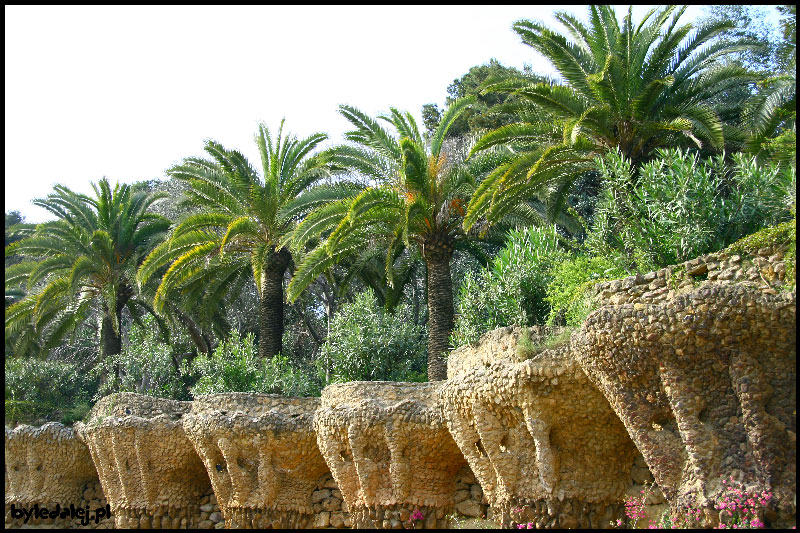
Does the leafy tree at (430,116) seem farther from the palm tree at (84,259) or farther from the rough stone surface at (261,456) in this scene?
the rough stone surface at (261,456)

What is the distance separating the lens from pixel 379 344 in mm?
18875

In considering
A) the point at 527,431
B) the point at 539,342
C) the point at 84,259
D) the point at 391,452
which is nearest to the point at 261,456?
the point at 391,452

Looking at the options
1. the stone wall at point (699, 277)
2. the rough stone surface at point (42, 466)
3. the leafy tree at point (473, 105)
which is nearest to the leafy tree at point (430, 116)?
the leafy tree at point (473, 105)

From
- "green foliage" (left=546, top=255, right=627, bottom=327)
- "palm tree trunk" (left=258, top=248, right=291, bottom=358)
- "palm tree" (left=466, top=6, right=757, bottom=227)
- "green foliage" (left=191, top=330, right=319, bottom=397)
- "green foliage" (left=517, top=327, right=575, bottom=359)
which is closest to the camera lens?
"green foliage" (left=517, top=327, right=575, bottom=359)

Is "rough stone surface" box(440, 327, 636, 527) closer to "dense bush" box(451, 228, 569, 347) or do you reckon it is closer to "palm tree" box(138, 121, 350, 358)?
"dense bush" box(451, 228, 569, 347)

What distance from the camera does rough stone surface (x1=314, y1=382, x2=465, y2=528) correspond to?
47.3 ft

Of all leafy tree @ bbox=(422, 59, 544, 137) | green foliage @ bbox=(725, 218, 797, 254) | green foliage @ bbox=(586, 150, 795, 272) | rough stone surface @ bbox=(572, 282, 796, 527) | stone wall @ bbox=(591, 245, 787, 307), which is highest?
leafy tree @ bbox=(422, 59, 544, 137)

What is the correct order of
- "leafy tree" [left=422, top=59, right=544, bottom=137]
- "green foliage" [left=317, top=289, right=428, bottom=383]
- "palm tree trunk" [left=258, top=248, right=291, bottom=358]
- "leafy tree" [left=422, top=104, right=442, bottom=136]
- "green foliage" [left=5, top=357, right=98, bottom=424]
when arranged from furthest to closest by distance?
1. "leafy tree" [left=422, top=104, right=442, bottom=136]
2. "leafy tree" [left=422, top=59, right=544, bottom=137]
3. "green foliage" [left=5, top=357, right=98, bottom=424]
4. "palm tree trunk" [left=258, top=248, right=291, bottom=358]
5. "green foliage" [left=317, top=289, right=428, bottom=383]

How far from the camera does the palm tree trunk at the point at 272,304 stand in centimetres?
2023

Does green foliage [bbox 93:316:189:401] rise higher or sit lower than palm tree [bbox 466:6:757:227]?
lower

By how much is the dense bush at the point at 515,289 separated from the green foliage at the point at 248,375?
465 cm

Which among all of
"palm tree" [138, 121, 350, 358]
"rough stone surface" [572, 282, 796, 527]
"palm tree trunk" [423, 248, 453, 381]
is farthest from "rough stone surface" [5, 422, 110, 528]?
"rough stone surface" [572, 282, 796, 527]

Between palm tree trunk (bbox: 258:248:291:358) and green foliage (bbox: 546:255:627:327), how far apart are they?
27.2 ft

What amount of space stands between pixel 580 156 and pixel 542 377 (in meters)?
5.27
